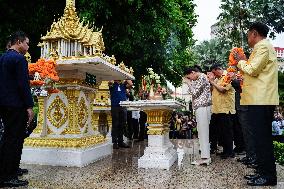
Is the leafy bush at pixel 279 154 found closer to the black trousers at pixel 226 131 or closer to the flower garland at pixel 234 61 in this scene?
the black trousers at pixel 226 131

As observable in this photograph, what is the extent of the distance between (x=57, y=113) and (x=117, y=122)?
2257mm

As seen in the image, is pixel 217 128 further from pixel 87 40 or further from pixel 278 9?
pixel 278 9

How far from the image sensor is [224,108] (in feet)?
22.9

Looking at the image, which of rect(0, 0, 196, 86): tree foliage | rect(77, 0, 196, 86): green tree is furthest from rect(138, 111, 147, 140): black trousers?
rect(0, 0, 196, 86): tree foliage

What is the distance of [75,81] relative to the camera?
622 centimetres

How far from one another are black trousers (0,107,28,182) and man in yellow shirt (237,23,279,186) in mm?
2937

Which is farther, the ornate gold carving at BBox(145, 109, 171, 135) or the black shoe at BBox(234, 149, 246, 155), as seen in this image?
the black shoe at BBox(234, 149, 246, 155)

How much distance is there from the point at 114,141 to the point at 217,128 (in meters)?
2.60

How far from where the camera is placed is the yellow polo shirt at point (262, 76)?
440 cm

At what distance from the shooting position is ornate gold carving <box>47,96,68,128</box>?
628 centimetres

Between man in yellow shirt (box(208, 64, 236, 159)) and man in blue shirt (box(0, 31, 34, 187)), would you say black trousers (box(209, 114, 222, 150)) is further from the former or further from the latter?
man in blue shirt (box(0, 31, 34, 187))

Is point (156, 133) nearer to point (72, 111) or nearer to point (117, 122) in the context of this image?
point (72, 111)

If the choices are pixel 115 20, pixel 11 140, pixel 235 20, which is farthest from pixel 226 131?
pixel 235 20

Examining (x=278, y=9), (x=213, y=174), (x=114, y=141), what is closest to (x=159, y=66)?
(x=278, y=9)
